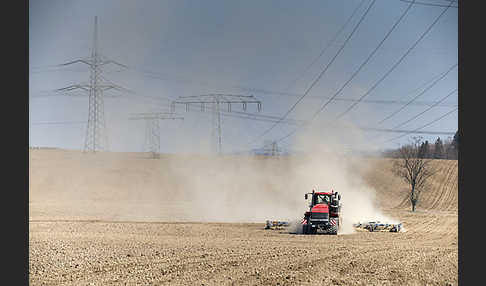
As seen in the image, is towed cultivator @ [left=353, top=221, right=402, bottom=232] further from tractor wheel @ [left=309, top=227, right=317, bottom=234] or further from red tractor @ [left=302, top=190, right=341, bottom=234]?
tractor wheel @ [left=309, top=227, right=317, bottom=234]

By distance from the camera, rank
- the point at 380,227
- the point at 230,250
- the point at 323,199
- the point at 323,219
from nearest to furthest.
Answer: the point at 230,250 → the point at 323,219 → the point at 323,199 → the point at 380,227

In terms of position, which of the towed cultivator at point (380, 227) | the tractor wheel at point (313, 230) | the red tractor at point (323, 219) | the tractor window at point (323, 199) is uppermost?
the tractor window at point (323, 199)

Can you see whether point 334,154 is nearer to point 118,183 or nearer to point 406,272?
point 118,183

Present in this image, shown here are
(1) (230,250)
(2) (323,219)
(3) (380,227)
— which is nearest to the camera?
(1) (230,250)

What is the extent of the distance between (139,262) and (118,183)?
68.3 meters

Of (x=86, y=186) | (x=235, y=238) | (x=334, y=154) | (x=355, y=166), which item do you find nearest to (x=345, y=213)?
(x=334, y=154)

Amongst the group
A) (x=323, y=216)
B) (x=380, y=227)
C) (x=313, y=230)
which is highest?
(x=323, y=216)

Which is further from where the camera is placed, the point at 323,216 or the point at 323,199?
the point at 323,199

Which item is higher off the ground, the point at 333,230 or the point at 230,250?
the point at 230,250

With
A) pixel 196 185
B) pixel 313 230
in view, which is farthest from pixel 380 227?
pixel 196 185

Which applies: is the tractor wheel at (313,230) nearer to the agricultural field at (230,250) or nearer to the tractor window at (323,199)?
the agricultural field at (230,250)

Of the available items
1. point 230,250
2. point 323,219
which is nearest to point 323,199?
point 323,219

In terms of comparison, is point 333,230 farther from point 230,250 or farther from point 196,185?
point 196,185

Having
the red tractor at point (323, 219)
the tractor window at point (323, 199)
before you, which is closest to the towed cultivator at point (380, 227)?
the tractor window at point (323, 199)
